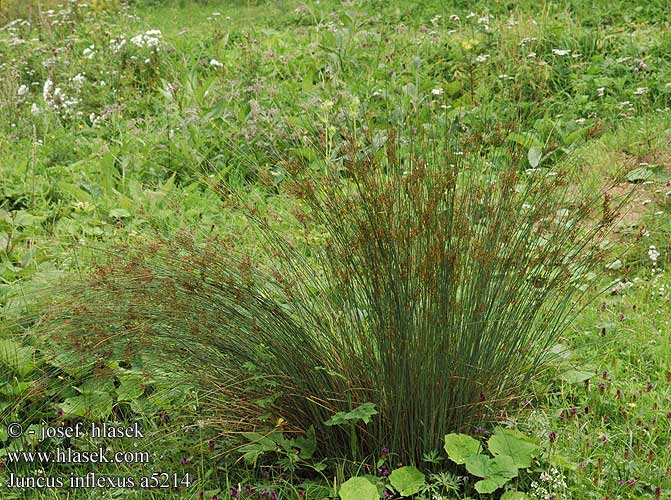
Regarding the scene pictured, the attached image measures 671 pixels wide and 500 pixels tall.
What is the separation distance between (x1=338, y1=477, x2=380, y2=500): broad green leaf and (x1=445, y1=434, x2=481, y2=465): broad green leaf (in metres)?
0.24

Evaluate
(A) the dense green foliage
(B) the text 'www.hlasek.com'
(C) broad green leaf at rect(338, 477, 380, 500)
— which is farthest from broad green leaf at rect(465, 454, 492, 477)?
(B) the text 'www.hlasek.com'

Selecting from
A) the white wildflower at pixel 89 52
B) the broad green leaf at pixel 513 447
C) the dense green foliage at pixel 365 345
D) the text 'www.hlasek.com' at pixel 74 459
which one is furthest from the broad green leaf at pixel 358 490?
the white wildflower at pixel 89 52

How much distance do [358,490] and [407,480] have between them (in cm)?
16

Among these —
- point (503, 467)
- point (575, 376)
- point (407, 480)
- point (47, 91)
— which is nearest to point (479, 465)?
point (503, 467)

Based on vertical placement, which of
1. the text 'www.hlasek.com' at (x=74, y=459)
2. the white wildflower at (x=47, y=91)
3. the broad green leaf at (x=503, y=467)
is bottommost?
the text 'www.hlasek.com' at (x=74, y=459)

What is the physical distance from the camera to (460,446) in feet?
7.52

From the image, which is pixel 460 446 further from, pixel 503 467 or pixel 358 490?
pixel 358 490

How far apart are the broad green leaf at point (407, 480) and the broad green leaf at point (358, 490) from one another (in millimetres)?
86

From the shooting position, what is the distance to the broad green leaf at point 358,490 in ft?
7.06

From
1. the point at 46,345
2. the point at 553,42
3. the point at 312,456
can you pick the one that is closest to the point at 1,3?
the point at 553,42

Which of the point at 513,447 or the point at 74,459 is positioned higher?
the point at 513,447

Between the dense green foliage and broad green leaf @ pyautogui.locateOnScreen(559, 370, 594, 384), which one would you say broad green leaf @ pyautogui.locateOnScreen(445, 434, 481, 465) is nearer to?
the dense green foliage

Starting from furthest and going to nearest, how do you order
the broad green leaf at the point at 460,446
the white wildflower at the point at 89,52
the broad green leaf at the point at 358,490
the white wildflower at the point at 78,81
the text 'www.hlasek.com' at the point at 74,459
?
1. the white wildflower at the point at 89,52
2. the white wildflower at the point at 78,81
3. the text 'www.hlasek.com' at the point at 74,459
4. the broad green leaf at the point at 460,446
5. the broad green leaf at the point at 358,490

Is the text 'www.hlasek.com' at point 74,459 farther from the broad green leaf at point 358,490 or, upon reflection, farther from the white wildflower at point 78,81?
the white wildflower at point 78,81
